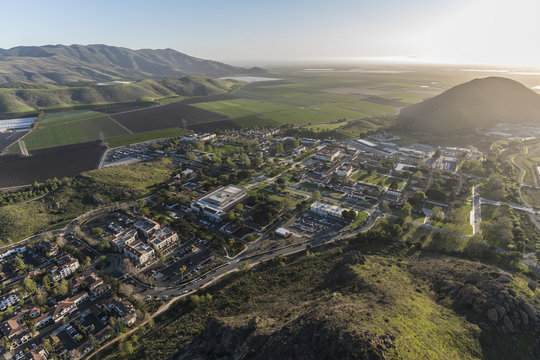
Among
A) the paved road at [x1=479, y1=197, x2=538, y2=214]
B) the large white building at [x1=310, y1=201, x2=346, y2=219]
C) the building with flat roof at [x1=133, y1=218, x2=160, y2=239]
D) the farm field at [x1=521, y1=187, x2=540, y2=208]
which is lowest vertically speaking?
the building with flat roof at [x1=133, y1=218, x2=160, y2=239]

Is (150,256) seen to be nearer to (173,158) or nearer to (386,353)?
(386,353)

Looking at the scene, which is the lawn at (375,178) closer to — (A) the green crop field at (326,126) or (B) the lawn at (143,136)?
(A) the green crop field at (326,126)

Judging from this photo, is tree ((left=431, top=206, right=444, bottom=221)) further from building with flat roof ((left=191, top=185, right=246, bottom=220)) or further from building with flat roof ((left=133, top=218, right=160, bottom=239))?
building with flat roof ((left=133, top=218, right=160, bottom=239))

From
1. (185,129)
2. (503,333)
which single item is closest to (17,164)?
(185,129)

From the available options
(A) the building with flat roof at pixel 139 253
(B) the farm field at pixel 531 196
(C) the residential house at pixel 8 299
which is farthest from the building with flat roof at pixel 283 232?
(B) the farm field at pixel 531 196

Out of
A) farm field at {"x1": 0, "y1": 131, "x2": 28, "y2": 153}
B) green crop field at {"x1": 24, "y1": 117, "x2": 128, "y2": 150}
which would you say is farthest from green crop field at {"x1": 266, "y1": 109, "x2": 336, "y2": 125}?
farm field at {"x1": 0, "y1": 131, "x2": 28, "y2": 153}

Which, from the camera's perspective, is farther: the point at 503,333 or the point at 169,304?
the point at 169,304
